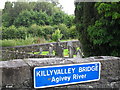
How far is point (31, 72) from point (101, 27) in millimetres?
4146

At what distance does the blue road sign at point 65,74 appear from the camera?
93.8 inches

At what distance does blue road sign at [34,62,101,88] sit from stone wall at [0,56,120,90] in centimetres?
6

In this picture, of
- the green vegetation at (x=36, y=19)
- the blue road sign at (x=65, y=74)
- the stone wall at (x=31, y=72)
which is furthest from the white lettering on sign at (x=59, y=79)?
the green vegetation at (x=36, y=19)

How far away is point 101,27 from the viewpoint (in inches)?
237

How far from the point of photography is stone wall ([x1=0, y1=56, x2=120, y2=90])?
7.41 ft

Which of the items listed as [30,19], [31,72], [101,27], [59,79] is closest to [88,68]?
[59,79]

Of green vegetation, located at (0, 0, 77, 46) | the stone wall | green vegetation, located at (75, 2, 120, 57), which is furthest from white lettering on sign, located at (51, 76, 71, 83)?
green vegetation, located at (0, 0, 77, 46)

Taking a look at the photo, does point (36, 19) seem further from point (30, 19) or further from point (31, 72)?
point (31, 72)

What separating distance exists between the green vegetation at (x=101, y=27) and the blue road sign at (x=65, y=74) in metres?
3.17

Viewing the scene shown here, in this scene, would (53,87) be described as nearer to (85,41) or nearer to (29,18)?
(85,41)

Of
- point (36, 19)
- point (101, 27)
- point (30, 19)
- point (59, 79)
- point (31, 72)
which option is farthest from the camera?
point (36, 19)

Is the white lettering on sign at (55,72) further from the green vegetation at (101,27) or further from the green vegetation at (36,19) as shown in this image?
the green vegetation at (36,19)

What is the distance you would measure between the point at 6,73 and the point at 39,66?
16.7 inches

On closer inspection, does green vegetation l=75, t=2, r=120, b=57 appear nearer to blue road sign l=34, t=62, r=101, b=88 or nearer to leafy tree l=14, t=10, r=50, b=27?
blue road sign l=34, t=62, r=101, b=88
